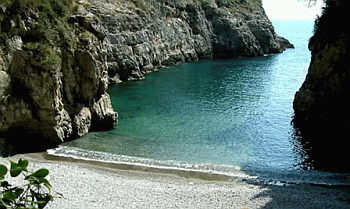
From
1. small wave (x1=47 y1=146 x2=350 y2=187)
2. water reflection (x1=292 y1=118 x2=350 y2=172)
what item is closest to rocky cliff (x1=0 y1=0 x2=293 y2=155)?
small wave (x1=47 y1=146 x2=350 y2=187)

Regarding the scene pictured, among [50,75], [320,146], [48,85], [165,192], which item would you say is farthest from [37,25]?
[320,146]

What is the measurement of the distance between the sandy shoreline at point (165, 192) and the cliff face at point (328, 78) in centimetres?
1189

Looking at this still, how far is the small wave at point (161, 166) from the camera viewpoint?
24.1 metres

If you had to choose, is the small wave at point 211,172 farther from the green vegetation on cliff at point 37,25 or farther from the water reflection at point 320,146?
the green vegetation on cliff at point 37,25

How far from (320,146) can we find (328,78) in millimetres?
7883

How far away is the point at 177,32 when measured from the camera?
79500mm

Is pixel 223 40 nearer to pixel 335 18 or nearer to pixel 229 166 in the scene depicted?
pixel 335 18

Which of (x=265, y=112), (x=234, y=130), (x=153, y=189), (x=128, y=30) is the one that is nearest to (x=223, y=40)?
(x=128, y=30)

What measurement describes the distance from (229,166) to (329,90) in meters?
14.4

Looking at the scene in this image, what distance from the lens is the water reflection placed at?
25.9m

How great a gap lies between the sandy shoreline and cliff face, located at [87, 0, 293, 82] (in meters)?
29.7

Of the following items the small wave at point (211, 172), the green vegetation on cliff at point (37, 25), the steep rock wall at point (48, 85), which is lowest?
the small wave at point (211, 172)

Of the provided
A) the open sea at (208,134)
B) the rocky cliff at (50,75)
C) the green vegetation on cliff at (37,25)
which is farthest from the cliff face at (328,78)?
the green vegetation on cliff at (37,25)

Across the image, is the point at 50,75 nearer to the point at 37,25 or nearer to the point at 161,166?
the point at 37,25
